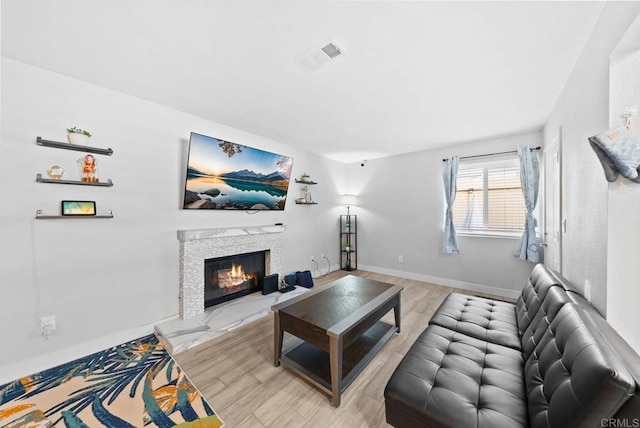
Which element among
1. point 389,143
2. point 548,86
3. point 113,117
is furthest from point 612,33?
point 113,117

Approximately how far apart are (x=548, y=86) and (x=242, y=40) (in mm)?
2708

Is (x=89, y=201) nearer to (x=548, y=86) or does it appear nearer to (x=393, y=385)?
(x=393, y=385)

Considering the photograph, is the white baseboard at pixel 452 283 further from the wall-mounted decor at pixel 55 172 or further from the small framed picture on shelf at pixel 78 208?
the wall-mounted decor at pixel 55 172

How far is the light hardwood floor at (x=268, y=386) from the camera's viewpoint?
149cm

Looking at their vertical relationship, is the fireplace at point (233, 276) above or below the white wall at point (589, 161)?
below

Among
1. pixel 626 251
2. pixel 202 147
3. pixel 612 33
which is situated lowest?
pixel 626 251

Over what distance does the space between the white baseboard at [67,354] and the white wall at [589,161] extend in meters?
3.71

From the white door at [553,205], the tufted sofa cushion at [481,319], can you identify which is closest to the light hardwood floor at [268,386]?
the tufted sofa cushion at [481,319]

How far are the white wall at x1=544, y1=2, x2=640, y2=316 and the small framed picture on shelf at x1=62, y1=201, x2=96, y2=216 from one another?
372cm

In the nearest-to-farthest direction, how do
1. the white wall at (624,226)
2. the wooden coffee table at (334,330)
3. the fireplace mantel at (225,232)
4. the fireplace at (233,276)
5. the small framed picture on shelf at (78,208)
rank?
the white wall at (624,226) < the wooden coffee table at (334,330) < the small framed picture on shelf at (78,208) < the fireplace mantel at (225,232) < the fireplace at (233,276)

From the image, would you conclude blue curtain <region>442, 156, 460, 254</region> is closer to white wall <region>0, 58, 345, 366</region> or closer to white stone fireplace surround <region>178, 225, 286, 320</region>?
white stone fireplace surround <region>178, 225, 286, 320</region>

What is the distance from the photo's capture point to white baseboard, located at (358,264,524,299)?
3.50 meters

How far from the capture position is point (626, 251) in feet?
3.67

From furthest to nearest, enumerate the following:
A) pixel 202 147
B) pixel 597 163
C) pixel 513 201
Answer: pixel 513 201 < pixel 202 147 < pixel 597 163
